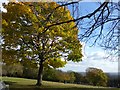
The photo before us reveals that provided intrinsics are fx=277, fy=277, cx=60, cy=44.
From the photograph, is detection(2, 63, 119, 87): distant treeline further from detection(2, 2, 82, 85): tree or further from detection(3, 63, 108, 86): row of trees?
detection(2, 2, 82, 85): tree

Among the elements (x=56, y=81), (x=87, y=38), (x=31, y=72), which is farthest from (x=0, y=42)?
(x=87, y=38)

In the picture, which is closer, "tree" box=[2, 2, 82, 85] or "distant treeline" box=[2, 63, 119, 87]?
"distant treeline" box=[2, 63, 119, 87]

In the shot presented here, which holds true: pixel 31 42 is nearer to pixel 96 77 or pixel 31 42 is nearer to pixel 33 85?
pixel 33 85

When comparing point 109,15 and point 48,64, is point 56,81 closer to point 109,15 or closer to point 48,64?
point 48,64

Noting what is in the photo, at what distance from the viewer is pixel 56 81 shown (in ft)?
9.29

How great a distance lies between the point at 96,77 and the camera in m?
2.76

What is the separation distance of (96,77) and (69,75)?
0.89ft

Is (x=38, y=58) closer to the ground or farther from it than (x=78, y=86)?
farther from it

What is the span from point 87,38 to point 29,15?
4.30 feet

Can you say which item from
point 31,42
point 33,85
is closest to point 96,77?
point 33,85

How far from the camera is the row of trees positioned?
2761 millimetres

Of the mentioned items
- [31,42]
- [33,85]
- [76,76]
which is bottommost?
[33,85]

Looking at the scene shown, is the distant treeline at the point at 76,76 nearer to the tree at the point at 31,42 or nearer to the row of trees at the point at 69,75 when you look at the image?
the row of trees at the point at 69,75

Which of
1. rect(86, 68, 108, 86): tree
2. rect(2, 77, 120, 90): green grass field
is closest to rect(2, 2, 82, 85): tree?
rect(2, 77, 120, 90): green grass field
